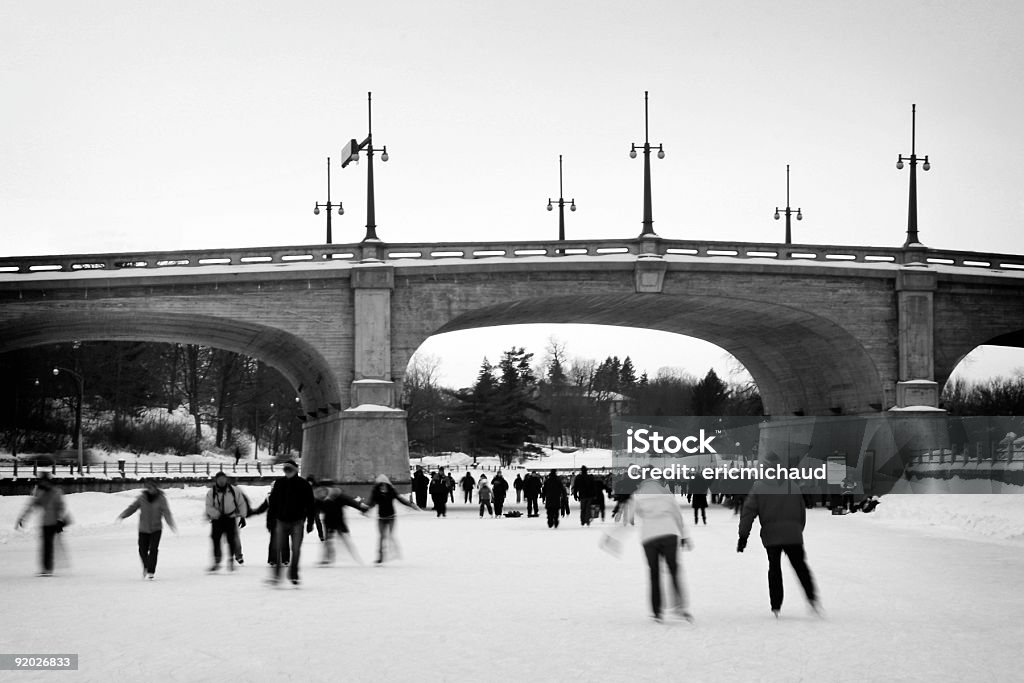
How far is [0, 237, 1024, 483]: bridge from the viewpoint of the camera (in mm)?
40250

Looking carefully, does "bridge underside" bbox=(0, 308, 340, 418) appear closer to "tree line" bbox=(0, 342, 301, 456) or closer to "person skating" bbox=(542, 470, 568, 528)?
"person skating" bbox=(542, 470, 568, 528)

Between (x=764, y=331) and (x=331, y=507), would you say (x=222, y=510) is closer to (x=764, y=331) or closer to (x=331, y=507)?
(x=331, y=507)

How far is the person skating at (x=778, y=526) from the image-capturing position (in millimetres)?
11672

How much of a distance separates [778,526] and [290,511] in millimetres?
6358

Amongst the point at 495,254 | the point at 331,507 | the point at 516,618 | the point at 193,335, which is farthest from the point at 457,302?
the point at 516,618

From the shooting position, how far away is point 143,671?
906cm

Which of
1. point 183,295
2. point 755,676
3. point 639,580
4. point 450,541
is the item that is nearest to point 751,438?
point 183,295

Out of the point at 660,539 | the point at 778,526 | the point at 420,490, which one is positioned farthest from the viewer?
the point at 420,490

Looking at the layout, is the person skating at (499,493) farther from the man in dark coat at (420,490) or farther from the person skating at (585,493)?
the person skating at (585,493)

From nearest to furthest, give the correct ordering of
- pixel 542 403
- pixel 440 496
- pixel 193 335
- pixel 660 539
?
1. pixel 660 539
2. pixel 440 496
3. pixel 193 335
4. pixel 542 403

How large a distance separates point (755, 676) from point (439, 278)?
111 ft

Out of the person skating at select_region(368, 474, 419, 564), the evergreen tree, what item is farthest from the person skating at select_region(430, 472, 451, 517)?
the evergreen tree

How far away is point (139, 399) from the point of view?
82812 mm

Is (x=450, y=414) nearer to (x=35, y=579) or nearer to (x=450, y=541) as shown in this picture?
(x=450, y=541)
